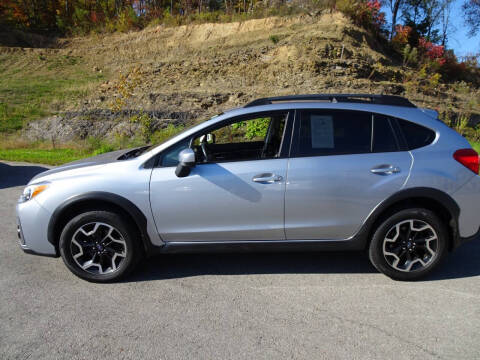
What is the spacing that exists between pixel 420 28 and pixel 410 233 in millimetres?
32198

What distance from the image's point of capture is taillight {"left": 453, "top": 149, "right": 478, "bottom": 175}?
12.6 ft

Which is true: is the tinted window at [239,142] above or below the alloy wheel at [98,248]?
above

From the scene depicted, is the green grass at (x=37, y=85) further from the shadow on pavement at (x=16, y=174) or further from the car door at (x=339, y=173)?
the car door at (x=339, y=173)

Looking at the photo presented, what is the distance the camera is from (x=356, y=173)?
3.74 meters

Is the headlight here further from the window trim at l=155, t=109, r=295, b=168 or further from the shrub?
the shrub

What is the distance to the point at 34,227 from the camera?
3846 millimetres

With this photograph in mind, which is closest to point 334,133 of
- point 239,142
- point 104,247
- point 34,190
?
point 239,142

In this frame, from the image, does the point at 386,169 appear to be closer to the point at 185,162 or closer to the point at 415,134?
the point at 415,134

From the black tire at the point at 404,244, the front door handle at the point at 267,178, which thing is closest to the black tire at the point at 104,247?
the front door handle at the point at 267,178

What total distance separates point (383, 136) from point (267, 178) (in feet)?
4.13

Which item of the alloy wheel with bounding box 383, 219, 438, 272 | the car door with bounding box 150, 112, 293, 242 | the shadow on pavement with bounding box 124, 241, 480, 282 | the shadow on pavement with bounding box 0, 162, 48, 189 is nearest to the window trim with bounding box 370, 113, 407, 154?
the alloy wheel with bounding box 383, 219, 438, 272

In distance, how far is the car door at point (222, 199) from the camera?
3730 millimetres

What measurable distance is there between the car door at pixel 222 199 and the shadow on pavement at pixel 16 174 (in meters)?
6.12

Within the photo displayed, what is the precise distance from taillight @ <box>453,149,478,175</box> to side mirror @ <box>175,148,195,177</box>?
2568 millimetres
